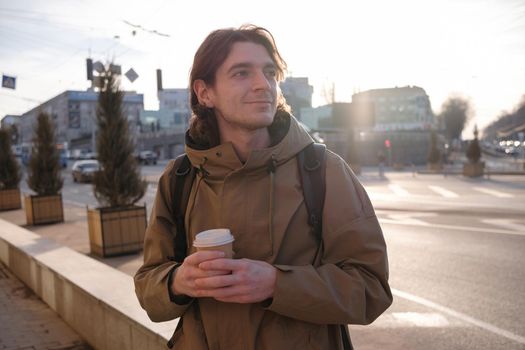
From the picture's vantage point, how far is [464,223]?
34.6 feet

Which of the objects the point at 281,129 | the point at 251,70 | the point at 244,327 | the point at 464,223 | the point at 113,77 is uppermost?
the point at 113,77

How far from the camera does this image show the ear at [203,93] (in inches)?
76.9

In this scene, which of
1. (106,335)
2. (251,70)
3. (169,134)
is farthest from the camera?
(169,134)

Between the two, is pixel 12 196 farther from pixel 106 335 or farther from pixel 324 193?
pixel 324 193

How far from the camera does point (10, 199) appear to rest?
17.0 metres

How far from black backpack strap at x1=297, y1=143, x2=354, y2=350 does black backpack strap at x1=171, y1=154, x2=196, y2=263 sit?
44 centimetres

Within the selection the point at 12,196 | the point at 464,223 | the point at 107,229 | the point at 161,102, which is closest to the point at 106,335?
the point at 107,229

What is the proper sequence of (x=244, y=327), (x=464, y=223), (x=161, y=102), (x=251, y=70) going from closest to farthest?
(x=244, y=327), (x=251, y=70), (x=464, y=223), (x=161, y=102)

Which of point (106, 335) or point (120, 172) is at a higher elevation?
point (120, 172)

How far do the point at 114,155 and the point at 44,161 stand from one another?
5.25m

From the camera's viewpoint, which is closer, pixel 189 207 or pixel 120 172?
pixel 189 207

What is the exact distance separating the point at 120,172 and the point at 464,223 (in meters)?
7.09

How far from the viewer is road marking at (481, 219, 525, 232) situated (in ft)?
31.7

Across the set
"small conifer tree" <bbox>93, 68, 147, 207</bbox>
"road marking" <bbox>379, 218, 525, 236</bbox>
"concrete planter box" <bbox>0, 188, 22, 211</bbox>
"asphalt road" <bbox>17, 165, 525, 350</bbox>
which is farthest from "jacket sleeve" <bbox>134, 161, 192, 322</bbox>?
"concrete planter box" <bbox>0, 188, 22, 211</bbox>
